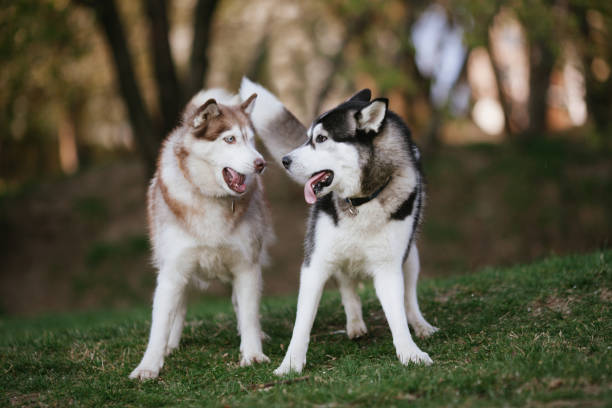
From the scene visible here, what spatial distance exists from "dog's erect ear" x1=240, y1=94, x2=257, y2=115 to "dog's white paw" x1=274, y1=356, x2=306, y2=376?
6.63 ft

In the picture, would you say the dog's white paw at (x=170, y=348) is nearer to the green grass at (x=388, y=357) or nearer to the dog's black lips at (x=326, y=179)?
the green grass at (x=388, y=357)

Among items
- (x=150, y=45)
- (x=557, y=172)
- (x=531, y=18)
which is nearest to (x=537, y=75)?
(x=557, y=172)

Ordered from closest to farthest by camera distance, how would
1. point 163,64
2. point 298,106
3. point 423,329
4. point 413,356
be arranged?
point 413,356 → point 423,329 → point 163,64 → point 298,106

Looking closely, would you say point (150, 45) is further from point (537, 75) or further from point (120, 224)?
point (537, 75)

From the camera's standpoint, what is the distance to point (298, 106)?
1623 cm

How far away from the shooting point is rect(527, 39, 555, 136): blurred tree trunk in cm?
1434

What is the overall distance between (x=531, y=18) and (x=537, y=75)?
4715 mm

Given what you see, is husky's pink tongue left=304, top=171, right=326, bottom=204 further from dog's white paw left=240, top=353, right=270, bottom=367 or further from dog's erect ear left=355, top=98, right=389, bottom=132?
dog's white paw left=240, top=353, right=270, bottom=367

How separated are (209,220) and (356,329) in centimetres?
149

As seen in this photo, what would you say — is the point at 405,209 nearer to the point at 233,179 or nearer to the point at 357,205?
the point at 357,205

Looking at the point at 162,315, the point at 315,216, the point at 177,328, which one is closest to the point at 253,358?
the point at 162,315

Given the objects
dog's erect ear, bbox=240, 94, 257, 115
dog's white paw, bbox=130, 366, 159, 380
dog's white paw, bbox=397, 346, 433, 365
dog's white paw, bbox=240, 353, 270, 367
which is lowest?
dog's white paw, bbox=240, 353, 270, 367

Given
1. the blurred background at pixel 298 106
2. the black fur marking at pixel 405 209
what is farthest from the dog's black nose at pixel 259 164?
the blurred background at pixel 298 106

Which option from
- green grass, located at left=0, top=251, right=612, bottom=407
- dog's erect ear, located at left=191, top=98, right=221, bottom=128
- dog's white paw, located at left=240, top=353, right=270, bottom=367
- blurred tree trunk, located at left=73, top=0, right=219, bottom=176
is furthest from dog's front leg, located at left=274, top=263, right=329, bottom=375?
blurred tree trunk, located at left=73, top=0, right=219, bottom=176
